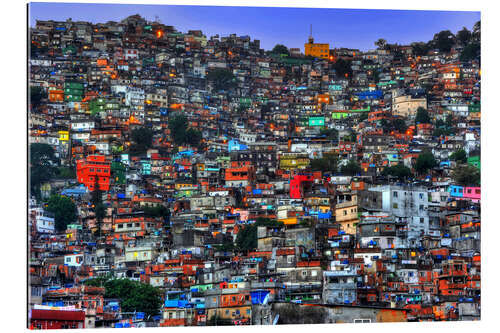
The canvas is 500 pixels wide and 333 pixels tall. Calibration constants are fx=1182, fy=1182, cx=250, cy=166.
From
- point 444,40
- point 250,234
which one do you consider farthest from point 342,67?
point 250,234

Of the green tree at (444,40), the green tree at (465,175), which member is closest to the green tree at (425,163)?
the green tree at (465,175)

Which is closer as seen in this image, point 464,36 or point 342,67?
point 464,36

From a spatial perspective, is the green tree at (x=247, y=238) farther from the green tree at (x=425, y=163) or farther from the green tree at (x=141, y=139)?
the green tree at (x=141, y=139)

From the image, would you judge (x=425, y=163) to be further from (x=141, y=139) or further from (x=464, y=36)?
(x=141, y=139)

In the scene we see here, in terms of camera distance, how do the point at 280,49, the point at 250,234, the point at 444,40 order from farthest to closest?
1. the point at 280,49
2. the point at 444,40
3. the point at 250,234

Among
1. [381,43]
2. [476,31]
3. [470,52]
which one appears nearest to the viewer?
[476,31]

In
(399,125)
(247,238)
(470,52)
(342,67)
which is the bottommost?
(247,238)
